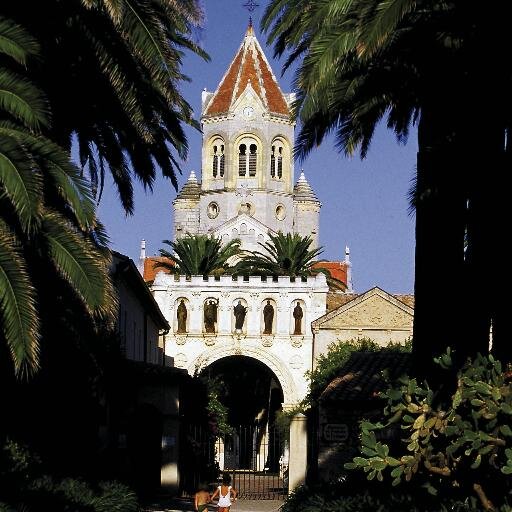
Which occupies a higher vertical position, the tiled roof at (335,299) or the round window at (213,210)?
the round window at (213,210)

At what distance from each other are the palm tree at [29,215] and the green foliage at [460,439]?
13.3ft

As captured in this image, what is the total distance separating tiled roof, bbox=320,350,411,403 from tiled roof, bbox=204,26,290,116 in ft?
208

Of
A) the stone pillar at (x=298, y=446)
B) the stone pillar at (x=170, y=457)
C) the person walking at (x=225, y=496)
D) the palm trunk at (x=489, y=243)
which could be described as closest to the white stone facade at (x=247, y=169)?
the stone pillar at (x=170, y=457)

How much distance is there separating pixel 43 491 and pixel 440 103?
7.48 m

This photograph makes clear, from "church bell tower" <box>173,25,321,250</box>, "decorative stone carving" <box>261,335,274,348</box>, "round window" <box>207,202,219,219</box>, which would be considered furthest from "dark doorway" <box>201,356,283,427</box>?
"round window" <box>207,202,219,219</box>

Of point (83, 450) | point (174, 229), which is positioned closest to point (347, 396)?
point (83, 450)

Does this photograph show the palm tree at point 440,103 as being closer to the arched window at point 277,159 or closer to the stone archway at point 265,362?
the stone archway at point 265,362

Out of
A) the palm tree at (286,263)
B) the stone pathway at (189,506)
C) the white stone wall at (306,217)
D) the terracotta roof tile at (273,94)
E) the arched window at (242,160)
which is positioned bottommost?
the stone pathway at (189,506)

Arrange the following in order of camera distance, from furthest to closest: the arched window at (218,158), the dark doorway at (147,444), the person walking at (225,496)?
the arched window at (218,158), the dark doorway at (147,444), the person walking at (225,496)

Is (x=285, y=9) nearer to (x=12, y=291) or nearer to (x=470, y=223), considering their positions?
(x=470, y=223)

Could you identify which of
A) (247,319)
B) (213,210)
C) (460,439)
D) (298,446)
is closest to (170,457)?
(298,446)

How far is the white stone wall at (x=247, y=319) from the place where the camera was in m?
70.0

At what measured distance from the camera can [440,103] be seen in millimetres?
18391

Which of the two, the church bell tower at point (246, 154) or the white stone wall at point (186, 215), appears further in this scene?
the white stone wall at point (186, 215)
